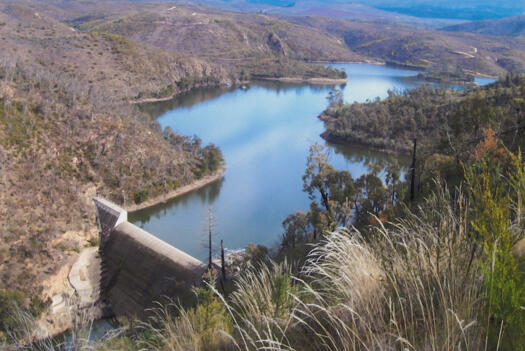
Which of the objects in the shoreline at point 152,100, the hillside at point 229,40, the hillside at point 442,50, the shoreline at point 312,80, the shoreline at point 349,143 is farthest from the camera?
the hillside at point 229,40

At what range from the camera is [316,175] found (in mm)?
15469

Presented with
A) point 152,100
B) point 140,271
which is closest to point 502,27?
point 152,100

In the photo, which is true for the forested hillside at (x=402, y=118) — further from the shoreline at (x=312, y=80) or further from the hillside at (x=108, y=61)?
the shoreline at (x=312, y=80)

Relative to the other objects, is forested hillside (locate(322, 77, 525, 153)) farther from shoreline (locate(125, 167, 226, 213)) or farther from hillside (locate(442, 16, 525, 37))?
hillside (locate(442, 16, 525, 37))

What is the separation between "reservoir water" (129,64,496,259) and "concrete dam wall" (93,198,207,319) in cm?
270

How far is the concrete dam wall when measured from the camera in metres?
12.2

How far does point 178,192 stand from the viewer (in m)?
22.1

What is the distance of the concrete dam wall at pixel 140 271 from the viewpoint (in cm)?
1220

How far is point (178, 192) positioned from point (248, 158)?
6.98m

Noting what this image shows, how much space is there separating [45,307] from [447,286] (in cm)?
1337

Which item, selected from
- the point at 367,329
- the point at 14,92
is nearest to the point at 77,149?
the point at 14,92

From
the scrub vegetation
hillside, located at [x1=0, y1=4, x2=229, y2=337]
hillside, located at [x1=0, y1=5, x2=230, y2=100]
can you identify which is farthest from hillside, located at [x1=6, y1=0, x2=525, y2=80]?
hillside, located at [x1=0, y1=4, x2=229, y2=337]

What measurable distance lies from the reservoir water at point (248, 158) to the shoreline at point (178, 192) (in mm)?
275

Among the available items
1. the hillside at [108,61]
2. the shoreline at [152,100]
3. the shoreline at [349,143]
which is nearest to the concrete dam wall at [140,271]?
the shoreline at [349,143]
